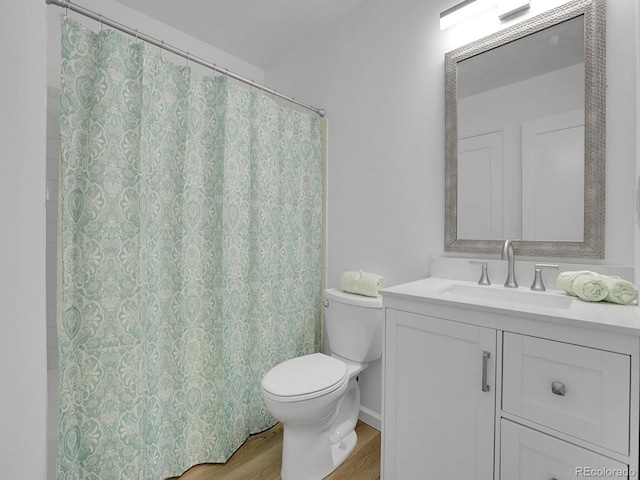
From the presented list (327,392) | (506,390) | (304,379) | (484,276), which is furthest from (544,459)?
(304,379)

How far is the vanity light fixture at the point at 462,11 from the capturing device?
1446 millimetres

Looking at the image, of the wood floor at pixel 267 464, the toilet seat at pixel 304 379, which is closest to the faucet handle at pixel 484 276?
the toilet seat at pixel 304 379

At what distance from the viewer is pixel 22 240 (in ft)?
2.60

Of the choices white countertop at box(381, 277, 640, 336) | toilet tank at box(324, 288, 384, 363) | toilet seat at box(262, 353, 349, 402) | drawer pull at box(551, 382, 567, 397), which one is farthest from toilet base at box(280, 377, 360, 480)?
drawer pull at box(551, 382, 567, 397)

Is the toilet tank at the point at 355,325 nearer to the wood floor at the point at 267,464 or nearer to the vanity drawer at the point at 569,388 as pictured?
the wood floor at the point at 267,464

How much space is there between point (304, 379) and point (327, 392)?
0.42ft

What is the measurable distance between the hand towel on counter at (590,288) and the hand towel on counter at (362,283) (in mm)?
880

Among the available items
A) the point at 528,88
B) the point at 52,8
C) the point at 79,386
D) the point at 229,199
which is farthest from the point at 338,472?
the point at 52,8

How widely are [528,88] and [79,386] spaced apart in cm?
228

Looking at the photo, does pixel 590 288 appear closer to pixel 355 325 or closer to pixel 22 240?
pixel 355 325

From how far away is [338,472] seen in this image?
157 cm

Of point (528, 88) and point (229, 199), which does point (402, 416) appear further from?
point (528, 88)

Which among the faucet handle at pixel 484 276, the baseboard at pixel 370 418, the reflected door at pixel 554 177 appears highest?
the reflected door at pixel 554 177

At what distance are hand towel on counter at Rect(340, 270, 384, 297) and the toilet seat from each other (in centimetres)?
41
